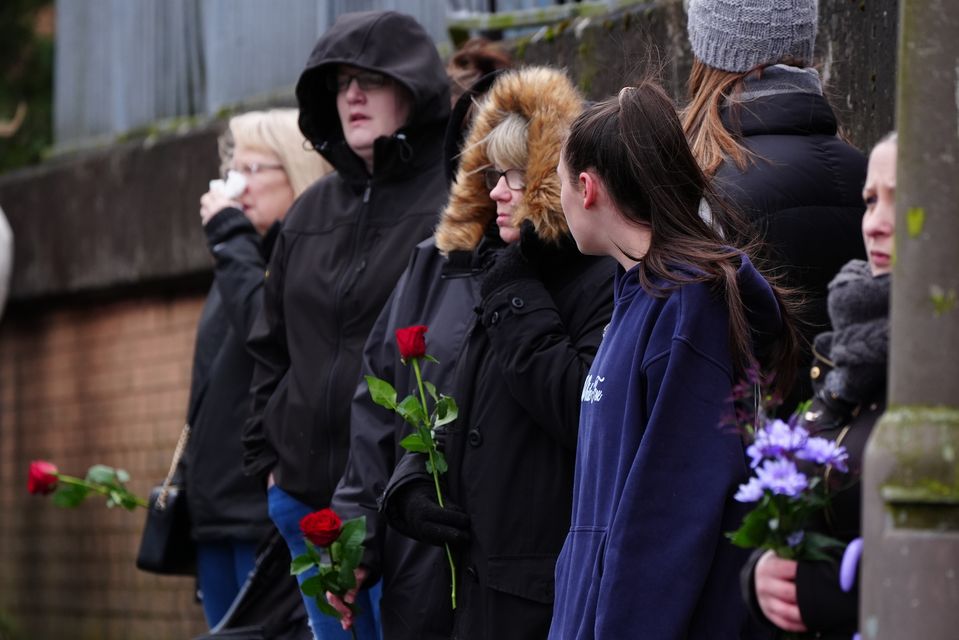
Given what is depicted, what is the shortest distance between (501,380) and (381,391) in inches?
12.6

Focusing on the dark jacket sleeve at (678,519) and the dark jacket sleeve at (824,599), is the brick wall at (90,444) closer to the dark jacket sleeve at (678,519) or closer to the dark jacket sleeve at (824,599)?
the dark jacket sleeve at (678,519)

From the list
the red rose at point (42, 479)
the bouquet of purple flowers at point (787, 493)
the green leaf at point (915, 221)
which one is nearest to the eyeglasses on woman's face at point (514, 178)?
the bouquet of purple flowers at point (787, 493)

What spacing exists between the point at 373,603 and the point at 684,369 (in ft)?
5.26

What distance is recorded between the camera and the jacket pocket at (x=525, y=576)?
11.5 ft

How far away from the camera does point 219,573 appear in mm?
5480

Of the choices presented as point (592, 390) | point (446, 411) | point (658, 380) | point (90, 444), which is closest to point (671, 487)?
point (658, 380)

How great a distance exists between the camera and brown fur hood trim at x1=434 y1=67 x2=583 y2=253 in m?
3.74

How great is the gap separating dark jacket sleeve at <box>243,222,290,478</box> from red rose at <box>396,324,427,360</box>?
100 centimetres

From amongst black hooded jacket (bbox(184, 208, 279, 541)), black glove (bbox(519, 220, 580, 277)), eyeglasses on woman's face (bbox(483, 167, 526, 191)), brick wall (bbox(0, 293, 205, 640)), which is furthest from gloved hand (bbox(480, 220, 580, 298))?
brick wall (bbox(0, 293, 205, 640))

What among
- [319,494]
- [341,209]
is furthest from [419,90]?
[319,494]

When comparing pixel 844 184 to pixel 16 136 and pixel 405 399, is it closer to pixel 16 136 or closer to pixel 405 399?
pixel 405 399

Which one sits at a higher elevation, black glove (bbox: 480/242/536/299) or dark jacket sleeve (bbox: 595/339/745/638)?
black glove (bbox: 480/242/536/299)

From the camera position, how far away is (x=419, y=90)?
4.72 metres

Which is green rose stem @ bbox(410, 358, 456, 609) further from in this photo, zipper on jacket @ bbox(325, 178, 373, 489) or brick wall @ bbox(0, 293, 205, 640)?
brick wall @ bbox(0, 293, 205, 640)
